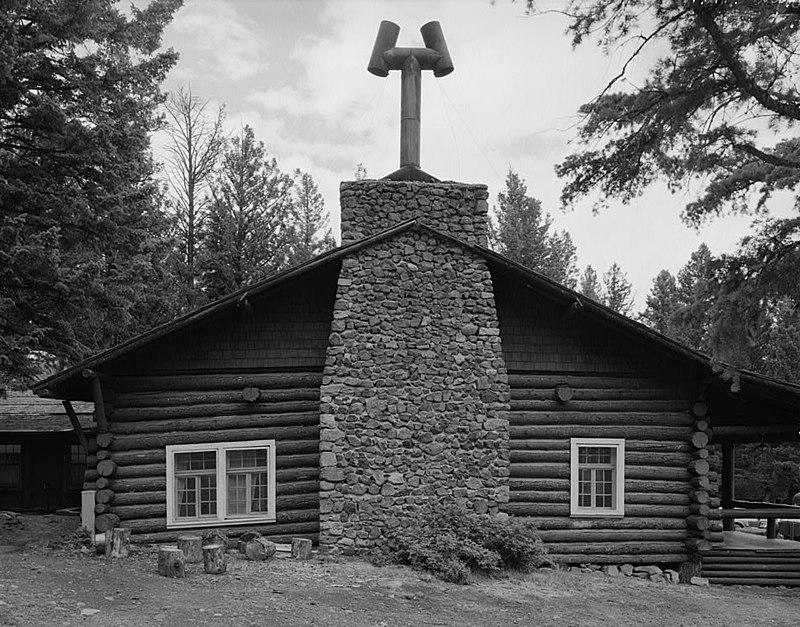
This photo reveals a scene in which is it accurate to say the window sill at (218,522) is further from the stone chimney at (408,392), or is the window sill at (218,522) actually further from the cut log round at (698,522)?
the cut log round at (698,522)

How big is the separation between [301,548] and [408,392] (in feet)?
11.2

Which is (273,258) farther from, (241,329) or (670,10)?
(670,10)

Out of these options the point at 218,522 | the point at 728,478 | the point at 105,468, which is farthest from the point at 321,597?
the point at 728,478

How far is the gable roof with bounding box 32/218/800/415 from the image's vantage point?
14.4 meters

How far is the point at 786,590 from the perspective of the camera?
16.1 metres

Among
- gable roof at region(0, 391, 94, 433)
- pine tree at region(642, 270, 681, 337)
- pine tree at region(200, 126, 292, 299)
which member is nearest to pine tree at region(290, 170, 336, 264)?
pine tree at region(200, 126, 292, 299)

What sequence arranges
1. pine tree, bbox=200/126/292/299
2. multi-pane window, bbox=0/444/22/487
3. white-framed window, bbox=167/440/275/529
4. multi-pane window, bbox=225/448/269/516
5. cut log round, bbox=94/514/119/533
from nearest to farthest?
cut log round, bbox=94/514/119/533 < white-framed window, bbox=167/440/275/529 < multi-pane window, bbox=225/448/269/516 < multi-pane window, bbox=0/444/22/487 < pine tree, bbox=200/126/292/299

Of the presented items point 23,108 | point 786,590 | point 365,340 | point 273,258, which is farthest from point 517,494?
point 273,258

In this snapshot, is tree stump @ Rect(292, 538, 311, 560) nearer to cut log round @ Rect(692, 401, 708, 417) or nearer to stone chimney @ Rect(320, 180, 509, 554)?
stone chimney @ Rect(320, 180, 509, 554)

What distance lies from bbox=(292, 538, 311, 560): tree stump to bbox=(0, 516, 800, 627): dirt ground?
284 mm

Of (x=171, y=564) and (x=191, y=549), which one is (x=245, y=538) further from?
(x=171, y=564)

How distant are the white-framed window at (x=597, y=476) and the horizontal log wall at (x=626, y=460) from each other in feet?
0.42

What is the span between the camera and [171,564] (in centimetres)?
1191

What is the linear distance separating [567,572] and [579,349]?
439 cm
